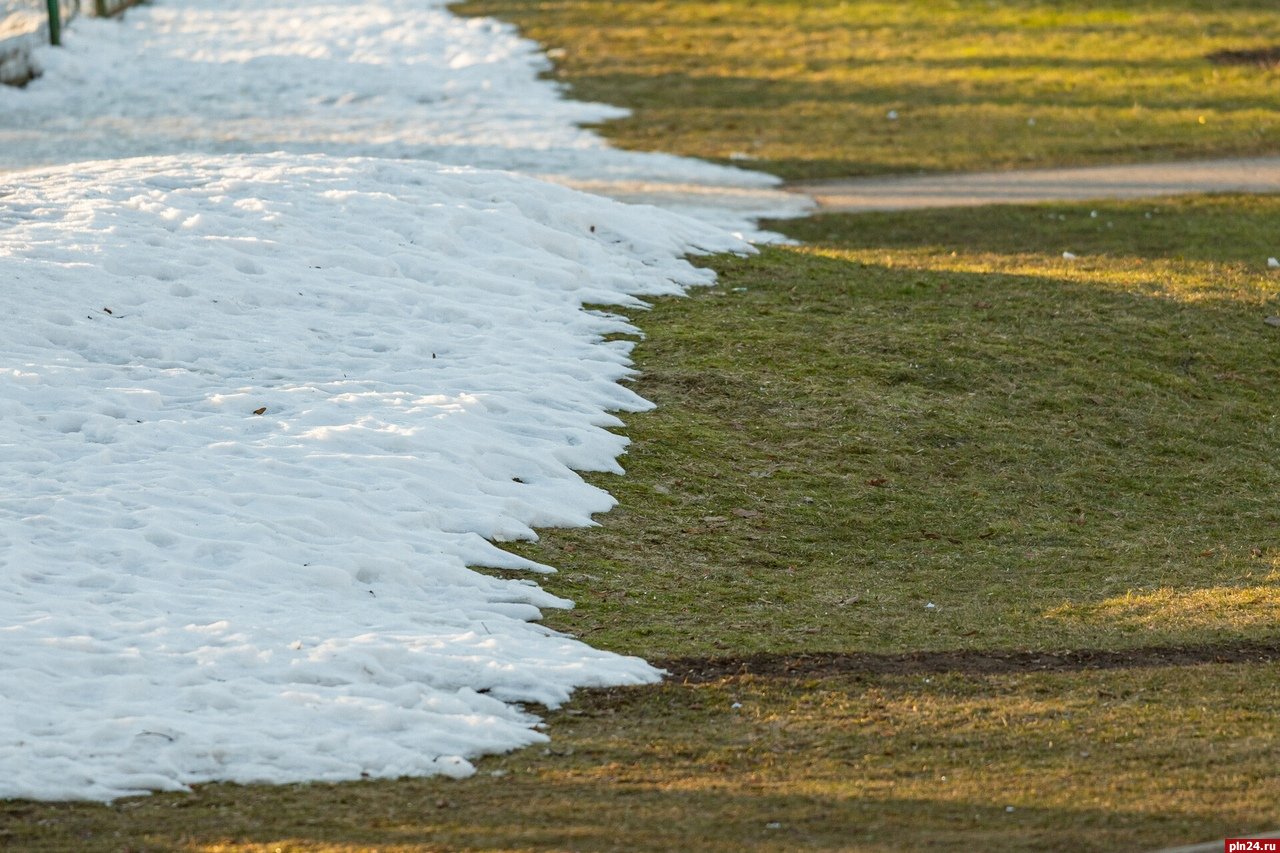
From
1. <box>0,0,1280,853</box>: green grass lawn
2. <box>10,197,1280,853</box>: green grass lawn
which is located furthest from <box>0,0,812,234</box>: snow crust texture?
<box>10,197,1280,853</box>: green grass lawn

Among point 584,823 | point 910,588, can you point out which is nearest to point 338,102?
point 910,588

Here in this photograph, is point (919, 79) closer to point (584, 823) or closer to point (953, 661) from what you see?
point (953, 661)

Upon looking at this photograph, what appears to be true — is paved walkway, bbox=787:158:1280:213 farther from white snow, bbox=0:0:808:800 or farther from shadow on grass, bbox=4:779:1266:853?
shadow on grass, bbox=4:779:1266:853

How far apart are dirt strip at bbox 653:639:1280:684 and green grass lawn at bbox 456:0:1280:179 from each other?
10042mm

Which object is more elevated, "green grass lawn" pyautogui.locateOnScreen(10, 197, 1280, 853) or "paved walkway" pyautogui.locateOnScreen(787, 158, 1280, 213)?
"paved walkway" pyautogui.locateOnScreen(787, 158, 1280, 213)

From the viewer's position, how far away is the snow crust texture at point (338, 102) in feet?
49.0

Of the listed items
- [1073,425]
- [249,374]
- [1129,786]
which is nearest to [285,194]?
[249,374]

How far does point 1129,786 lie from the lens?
4.25 metres

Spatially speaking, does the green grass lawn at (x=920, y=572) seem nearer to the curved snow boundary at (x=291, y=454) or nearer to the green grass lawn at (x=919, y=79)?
the curved snow boundary at (x=291, y=454)

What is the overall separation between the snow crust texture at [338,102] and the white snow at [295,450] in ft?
7.26

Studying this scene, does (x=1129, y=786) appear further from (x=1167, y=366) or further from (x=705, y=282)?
(x=705, y=282)

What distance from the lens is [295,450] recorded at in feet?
21.4

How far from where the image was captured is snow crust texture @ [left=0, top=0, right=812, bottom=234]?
14.9m

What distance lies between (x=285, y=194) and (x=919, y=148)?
27.7ft
